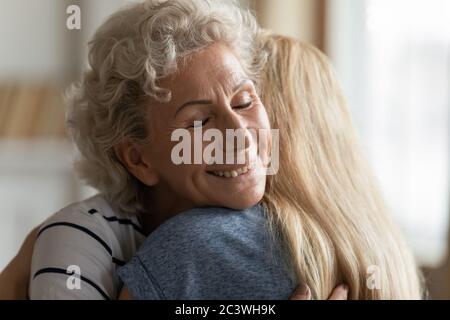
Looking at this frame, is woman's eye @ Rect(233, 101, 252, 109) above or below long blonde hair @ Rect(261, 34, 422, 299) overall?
above

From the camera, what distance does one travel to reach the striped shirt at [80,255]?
931 mm

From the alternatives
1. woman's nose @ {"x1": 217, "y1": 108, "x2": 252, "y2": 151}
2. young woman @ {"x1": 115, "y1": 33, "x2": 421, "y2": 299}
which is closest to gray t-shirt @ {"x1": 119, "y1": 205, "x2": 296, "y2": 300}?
young woman @ {"x1": 115, "y1": 33, "x2": 421, "y2": 299}

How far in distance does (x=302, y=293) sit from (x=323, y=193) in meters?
0.19

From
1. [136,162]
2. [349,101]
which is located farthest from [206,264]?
[349,101]

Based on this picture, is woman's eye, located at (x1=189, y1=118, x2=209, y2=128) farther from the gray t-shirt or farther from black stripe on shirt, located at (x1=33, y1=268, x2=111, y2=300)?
black stripe on shirt, located at (x1=33, y1=268, x2=111, y2=300)

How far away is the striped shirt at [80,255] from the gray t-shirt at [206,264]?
0.19 feet

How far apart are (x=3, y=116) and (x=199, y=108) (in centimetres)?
179

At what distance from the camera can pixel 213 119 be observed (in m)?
0.99

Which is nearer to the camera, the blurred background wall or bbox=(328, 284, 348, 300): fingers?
bbox=(328, 284, 348, 300): fingers

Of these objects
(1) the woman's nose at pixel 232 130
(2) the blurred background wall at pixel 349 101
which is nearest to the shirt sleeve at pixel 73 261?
(1) the woman's nose at pixel 232 130

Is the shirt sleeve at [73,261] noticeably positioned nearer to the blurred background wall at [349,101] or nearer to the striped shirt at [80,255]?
the striped shirt at [80,255]

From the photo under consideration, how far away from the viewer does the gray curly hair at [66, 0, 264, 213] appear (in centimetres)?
97

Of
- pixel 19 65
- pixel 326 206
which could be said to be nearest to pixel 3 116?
pixel 19 65
